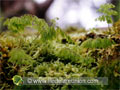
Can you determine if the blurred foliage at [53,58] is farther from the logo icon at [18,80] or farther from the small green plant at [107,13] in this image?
the small green plant at [107,13]

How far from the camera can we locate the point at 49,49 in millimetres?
1807

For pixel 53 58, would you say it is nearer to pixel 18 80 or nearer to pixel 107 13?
pixel 18 80

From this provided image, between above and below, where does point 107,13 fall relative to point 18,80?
above

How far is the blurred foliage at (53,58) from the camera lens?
4.72 ft

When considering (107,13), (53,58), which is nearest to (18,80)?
(53,58)

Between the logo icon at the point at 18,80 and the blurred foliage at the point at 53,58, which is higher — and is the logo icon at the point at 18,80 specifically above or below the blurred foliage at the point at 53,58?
below

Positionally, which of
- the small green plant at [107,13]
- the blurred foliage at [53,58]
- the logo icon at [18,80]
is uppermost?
the small green plant at [107,13]

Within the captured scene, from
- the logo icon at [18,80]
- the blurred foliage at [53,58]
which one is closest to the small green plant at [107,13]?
the blurred foliage at [53,58]

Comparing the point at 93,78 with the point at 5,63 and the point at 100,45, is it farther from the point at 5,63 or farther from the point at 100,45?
the point at 5,63

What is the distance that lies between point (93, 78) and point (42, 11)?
47.3 inches

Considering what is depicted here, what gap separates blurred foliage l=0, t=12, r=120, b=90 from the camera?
1439mm

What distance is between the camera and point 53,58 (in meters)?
1.76

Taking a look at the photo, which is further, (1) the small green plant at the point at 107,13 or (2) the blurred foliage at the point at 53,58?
(1) the small green plant at the point at 107,13

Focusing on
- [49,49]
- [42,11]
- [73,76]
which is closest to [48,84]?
[73,76]
